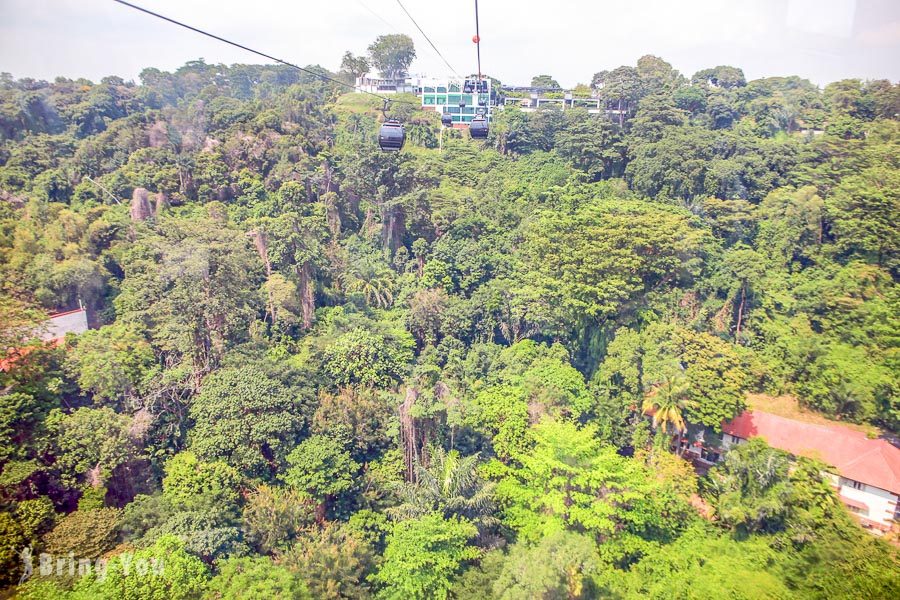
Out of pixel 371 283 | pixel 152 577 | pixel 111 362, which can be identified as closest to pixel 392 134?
pixel 371 283

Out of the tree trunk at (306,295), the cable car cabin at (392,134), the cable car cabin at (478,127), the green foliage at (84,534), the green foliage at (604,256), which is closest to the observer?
the green foliage at (84,534)

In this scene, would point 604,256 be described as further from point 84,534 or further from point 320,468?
point 84,534

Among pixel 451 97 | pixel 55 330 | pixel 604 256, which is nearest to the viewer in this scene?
pixel 55 330

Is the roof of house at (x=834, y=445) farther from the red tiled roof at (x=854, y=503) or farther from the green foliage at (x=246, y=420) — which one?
the green foliage at (x=246, y=420)

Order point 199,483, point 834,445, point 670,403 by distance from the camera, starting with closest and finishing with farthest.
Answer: point 199,483 → point 670,403 → point 834,445

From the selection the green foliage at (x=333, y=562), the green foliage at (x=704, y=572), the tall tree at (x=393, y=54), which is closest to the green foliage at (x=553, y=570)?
the green foliage at (x=704, y=572)

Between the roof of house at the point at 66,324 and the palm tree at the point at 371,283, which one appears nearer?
the roof of house at the point at 66,324
